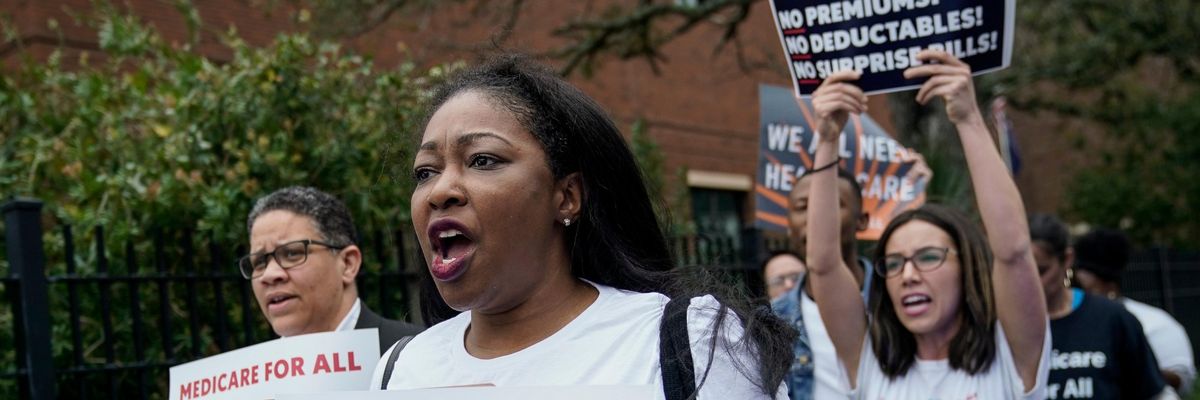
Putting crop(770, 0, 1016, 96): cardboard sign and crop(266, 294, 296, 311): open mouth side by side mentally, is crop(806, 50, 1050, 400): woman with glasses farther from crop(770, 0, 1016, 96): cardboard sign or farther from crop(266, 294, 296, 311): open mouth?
crop(266, 294, 296, 311): open mouth

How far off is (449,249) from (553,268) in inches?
7.4

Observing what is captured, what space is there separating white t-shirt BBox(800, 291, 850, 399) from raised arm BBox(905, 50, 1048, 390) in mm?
566

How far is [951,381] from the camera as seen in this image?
359 cm

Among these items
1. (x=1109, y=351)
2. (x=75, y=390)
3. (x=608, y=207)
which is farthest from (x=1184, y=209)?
(x=608, y=207)

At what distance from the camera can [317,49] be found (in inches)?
236

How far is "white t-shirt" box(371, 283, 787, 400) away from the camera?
1.95 meters

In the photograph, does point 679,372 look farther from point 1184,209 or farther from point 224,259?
point 1184,209

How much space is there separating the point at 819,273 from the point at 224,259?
2.68m

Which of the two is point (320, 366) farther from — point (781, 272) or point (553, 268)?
point (781, 272)

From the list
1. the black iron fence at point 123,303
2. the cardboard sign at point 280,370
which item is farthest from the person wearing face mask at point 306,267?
the cardboard sign at point 280,370

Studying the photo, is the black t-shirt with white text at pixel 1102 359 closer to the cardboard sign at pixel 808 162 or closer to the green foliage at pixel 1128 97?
the cardboard sign at pixel 808 162

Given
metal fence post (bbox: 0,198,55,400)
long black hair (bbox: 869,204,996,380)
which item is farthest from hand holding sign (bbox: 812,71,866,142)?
metal fence post (bbox: 0,198,55,400)

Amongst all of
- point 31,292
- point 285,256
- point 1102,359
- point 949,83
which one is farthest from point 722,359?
point 31,292

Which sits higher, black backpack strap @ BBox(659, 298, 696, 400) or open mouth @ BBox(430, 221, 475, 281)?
open mouth @ BBox(430, 221, 475, 281)
